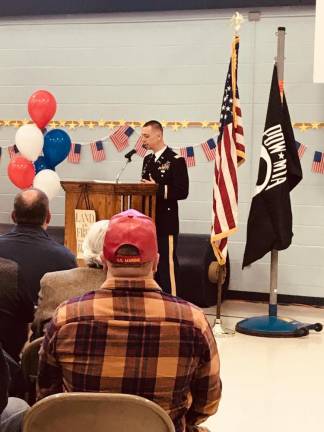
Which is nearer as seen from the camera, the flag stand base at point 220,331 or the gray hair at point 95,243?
the gray hair at point 95,243

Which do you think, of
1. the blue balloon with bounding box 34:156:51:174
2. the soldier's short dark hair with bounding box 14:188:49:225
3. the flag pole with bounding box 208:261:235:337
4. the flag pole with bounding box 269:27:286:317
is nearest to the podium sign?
the flag pole with bounding box 208:261:235:337

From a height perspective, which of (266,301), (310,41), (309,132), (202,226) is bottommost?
(266,301)

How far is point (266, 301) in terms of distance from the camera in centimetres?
736

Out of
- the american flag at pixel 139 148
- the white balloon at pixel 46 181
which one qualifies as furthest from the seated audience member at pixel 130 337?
the american flag at pixel 139 148

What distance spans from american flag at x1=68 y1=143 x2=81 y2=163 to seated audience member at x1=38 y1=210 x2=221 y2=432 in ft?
18.9

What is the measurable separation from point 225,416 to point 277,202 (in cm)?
242

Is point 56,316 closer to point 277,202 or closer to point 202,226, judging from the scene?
point 277,202

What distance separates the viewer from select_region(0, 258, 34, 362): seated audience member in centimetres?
306

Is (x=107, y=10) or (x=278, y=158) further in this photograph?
(x=107, y=10)

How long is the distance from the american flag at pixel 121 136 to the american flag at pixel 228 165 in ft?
6.28

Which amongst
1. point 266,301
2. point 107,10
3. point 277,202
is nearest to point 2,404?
point 277,202

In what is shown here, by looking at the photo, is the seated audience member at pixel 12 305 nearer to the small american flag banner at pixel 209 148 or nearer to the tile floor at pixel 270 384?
the tile floor at pixel 270 384

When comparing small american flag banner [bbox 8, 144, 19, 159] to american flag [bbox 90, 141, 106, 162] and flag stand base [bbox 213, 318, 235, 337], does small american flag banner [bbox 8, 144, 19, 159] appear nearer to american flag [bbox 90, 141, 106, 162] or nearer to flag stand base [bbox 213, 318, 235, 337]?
american flag [bbox 90, 141, 106, 162]

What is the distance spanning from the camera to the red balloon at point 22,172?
700 cm
